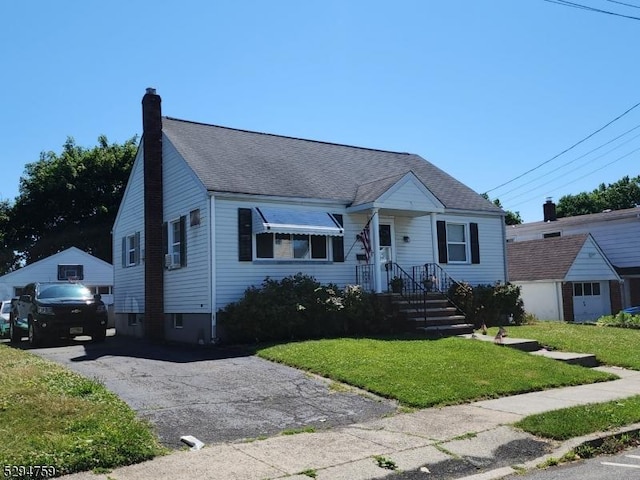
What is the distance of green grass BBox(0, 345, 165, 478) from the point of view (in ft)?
19.5

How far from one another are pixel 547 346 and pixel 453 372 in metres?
4.91

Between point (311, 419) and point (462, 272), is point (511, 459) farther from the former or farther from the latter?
point (462, 272)

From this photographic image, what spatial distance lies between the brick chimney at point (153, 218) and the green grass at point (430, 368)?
21.1 ft

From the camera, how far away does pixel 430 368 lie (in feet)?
36.2

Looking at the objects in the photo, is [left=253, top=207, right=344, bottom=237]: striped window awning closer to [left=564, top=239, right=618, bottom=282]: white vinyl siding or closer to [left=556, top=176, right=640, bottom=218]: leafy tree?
[left=564, top=239, right=618, bottom=282]: white vinyl siding

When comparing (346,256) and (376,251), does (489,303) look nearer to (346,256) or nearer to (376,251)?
(376,251)

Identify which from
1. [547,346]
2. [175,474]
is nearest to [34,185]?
[547,346]

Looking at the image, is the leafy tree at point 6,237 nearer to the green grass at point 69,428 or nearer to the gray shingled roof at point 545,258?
the gray shingled roof at point 545,258

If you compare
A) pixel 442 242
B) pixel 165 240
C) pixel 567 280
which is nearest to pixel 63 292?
pixel 165 240

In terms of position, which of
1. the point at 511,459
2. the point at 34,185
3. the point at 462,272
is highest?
the point at 34,185

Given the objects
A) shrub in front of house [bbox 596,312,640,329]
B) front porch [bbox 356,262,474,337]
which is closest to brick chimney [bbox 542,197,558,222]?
shrub in front of house [bbox 596,312,640,329]

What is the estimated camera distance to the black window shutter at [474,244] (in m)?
21.2

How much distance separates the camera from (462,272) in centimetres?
2083

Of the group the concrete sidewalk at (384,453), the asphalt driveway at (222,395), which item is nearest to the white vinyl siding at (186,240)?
the asphalt driveway at (222,395)
